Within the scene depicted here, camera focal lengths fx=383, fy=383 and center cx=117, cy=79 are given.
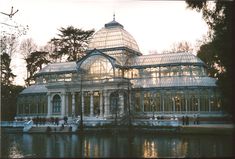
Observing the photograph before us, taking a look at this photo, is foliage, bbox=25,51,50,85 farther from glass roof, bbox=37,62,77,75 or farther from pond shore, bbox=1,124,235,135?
pond shore, bbox=1,124,235,135

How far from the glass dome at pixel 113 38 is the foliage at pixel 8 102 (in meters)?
18.0

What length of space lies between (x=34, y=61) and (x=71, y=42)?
8879 millimetres

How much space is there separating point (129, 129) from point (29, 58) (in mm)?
42244

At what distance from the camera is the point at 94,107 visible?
5784 cm

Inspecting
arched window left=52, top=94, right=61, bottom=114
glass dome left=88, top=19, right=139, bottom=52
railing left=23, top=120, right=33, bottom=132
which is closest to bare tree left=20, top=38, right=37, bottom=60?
glass dome left=88, top=19, right=139, bottom=52

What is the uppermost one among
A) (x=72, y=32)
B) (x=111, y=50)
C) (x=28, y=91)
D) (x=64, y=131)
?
(x=72, y=32)

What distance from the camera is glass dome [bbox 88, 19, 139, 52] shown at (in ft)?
207

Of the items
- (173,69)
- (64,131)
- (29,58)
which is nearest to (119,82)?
(173,69)

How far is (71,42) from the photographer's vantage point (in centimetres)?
8162

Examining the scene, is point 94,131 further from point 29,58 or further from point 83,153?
point 29,58

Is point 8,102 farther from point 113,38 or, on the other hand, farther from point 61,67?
point 113,38

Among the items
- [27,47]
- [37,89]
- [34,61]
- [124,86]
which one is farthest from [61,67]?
[27,47]

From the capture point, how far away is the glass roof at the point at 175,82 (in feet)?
177

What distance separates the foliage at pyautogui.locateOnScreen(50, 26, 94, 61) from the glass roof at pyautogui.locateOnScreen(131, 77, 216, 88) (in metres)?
26.2
